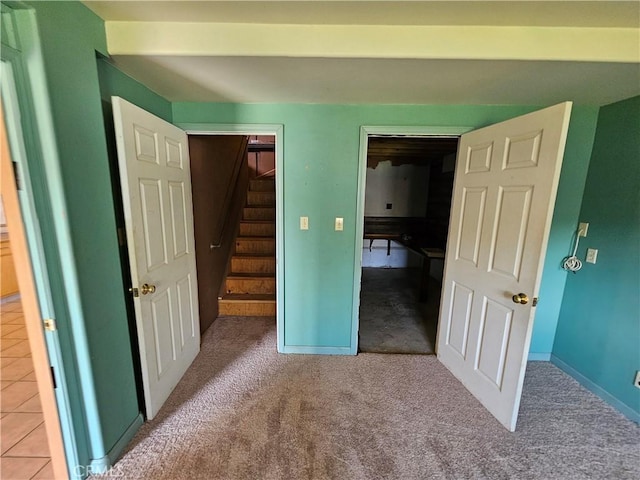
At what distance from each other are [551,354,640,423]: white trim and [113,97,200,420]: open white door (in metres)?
3.15

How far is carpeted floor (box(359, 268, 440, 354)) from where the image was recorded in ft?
8.48

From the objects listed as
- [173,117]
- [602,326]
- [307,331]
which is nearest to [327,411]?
[307,331]

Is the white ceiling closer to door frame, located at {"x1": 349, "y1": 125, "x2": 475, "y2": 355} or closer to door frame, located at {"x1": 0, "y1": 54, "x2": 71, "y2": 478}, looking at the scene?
door frame, located at {"x1": 349, "y1": 125, "x2": 475, "y2": 355}

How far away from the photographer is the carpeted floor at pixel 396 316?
2584 mm

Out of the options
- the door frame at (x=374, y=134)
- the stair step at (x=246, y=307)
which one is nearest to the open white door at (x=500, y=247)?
the door frame at (x=374, y=134)

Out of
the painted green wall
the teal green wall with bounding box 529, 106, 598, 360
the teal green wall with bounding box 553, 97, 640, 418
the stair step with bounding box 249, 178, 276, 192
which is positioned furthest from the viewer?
the stair step with bounding box 249, 178, 276, 192

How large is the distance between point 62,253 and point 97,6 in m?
1.14

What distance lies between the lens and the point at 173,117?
6.75 feet

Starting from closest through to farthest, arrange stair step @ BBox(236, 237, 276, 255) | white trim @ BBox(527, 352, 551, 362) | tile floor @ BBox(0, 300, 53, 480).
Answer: tile floor @ BBox(0, 300, 53, 480) < white trim @ BBox(527, 352, 551, 362) < stair step @ BBox(236, 237, 276, 255)

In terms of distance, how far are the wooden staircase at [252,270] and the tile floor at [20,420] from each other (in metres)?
1.58

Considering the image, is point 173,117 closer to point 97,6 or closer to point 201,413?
point 97,6

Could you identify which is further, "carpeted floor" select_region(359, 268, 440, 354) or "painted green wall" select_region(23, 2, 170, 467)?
"carpeted floor" select_region(359, 268, 440, 354)

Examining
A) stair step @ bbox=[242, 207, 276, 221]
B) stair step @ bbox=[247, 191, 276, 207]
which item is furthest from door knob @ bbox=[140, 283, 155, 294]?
stair step @ bbox=[247, 191, 276, 207]

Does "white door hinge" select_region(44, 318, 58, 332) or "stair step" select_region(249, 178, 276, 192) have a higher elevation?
"stair step" select_region(249, 178, 276, 192)
